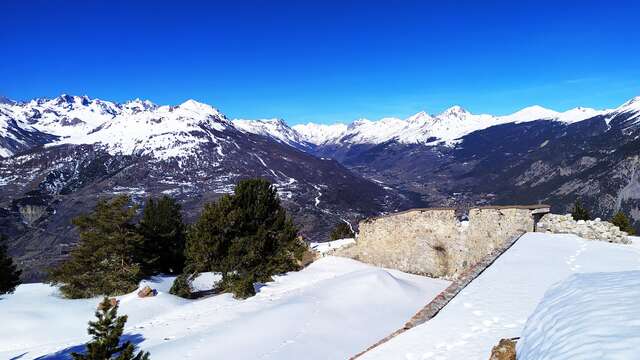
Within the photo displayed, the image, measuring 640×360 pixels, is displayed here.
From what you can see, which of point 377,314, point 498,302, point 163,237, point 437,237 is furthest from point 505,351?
point 163,237

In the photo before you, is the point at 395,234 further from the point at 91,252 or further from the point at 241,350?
the point at 91,252

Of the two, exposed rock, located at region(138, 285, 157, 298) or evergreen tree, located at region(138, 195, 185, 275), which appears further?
evergreen tree, located at region(138, 195, 185, 275)

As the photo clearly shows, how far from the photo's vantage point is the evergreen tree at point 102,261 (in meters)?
28.8

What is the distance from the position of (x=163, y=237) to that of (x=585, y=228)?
28.9 meters

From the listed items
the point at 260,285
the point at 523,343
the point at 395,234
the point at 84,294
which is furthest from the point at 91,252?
the point at 523,343

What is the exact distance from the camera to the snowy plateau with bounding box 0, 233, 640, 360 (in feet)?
21.4

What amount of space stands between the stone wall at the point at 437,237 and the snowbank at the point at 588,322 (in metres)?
16.3

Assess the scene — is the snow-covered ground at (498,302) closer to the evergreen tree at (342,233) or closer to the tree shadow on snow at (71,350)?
the tree shadow on snow at (71,350)

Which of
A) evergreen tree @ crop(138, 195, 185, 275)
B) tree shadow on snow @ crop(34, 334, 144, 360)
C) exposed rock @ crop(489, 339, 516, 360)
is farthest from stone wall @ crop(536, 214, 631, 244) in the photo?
evergreen tree @ crop(138, 195, 185, 275)

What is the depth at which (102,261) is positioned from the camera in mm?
29391

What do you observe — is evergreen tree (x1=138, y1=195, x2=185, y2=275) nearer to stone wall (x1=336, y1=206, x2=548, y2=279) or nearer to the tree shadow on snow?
stone wall (x1=336, y1=206, x2=548, y2=279)

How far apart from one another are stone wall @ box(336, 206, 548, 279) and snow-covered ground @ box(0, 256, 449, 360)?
117cm

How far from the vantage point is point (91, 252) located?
30016mm

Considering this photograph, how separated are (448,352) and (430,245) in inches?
771
